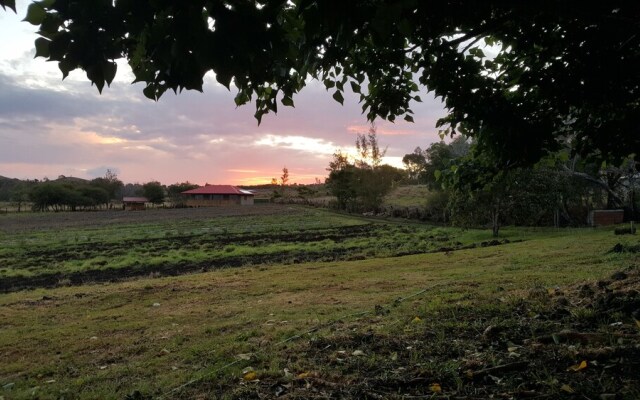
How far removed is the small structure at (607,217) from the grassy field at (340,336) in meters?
21.5

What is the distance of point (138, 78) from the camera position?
303cm

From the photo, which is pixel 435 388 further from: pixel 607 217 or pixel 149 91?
pixel 607 217

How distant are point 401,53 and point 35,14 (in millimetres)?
4302

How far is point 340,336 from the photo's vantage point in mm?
5535

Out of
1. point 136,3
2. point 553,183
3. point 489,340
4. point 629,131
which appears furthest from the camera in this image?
point 553,183

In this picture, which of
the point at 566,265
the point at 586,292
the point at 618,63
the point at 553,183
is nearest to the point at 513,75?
the point at 618,63

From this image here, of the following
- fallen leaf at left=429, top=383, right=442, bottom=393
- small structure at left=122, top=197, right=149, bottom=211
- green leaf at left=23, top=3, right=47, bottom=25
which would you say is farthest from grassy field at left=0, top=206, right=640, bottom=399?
small structure at left=122, top=197, right=149, bottom=211

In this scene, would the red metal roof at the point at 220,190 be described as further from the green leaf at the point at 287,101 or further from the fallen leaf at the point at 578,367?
the fallen leaf at the point at 578,367

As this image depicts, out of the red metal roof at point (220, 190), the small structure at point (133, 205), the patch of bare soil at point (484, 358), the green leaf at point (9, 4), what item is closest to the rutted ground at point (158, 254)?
the patch of bare soil at point (484, 358)

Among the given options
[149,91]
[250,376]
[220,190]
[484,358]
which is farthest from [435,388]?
[220,190]

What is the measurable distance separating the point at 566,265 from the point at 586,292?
5.32 m

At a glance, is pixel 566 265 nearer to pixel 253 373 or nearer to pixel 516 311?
pixel 516 311

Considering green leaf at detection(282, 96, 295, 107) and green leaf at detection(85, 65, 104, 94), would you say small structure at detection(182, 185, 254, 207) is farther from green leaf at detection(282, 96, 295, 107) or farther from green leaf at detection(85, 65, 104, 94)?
green leaf at detection(85, 65, 104, 94)

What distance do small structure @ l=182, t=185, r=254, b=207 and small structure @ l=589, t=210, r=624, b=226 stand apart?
66.8 m
